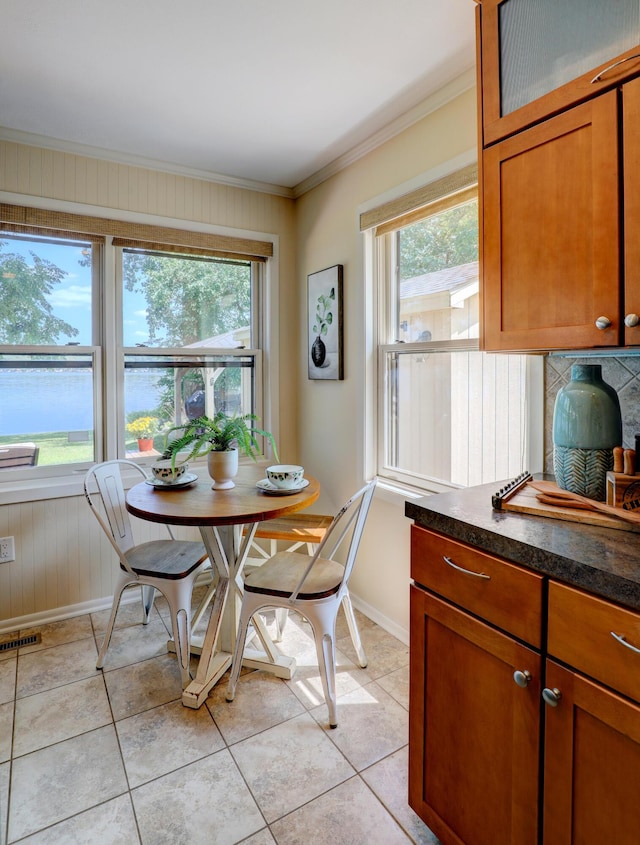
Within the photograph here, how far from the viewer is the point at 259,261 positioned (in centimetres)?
326

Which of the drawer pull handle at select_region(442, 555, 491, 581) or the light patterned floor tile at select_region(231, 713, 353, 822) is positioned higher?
the drawer pull handle at select_region(442, 555, 491, 581)

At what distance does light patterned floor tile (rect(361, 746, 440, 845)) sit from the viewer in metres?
1.39

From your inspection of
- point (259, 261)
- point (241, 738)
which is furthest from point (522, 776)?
point (259, 261)

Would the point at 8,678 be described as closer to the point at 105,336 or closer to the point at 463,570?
the point at 105,336

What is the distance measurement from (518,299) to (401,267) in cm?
125

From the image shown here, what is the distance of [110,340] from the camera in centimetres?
278

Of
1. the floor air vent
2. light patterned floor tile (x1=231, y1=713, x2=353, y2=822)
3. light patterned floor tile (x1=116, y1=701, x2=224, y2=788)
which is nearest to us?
light patterned floor tile (x1=231, y1=713, x2=353, y2=822)

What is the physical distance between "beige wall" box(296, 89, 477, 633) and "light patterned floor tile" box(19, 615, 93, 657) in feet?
4.89

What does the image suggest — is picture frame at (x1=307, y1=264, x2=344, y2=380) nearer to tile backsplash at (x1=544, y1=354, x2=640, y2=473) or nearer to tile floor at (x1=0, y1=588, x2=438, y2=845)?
tile backsplash at (x1=544, y1=354, x2=640, y2=473)

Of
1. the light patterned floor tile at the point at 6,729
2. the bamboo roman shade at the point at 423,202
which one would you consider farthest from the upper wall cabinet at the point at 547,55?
the light patterned floor tile at the point at 6,729

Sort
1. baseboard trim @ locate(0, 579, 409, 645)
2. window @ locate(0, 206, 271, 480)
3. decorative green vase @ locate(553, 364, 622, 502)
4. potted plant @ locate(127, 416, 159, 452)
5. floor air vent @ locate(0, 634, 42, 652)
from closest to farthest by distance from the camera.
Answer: decorative green vase @ locate(553, 364, 622, 502), floor air vent @ locate(0, 634, 42, 652), baseboard trim @ locate(0, 579, 409, 645), window @ locate(0, 206, 271, 480), potted plant @ locate(127, 416, 159, 452)

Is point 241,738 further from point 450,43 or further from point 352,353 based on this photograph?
point 450,43

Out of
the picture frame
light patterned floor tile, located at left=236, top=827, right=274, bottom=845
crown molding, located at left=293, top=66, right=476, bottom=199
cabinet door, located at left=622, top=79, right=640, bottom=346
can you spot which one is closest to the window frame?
the picture frame

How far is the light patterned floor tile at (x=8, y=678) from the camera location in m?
2.01
